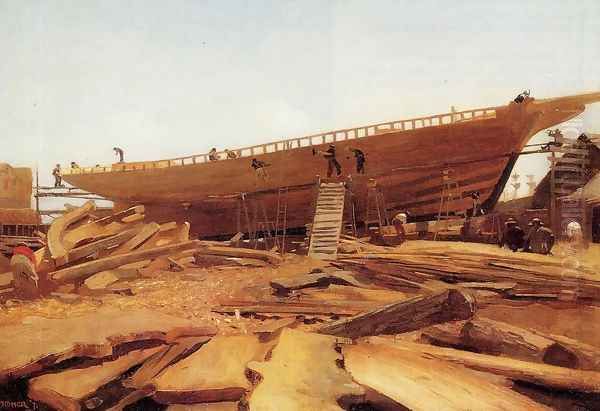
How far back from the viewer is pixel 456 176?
450 centimetres

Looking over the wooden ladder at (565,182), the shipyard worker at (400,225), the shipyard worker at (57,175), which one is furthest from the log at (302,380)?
the shipyard worker at (57,175)

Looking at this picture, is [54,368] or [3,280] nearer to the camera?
[54,368]

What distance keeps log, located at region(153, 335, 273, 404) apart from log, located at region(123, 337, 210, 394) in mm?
44

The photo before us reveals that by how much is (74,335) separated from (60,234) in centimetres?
216

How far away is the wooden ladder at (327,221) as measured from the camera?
4500mm

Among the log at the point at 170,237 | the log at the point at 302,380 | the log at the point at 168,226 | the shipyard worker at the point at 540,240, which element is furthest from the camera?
the log at the point at 168,226

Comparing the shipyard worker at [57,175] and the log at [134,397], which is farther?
the shipyard worker at [57,175]

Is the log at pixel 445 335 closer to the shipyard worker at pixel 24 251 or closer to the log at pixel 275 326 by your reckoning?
the log at pixel 275 326

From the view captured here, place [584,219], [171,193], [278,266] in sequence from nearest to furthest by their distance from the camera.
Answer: [584,219], [278,266], [171,193]

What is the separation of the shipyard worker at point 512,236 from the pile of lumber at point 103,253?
2.55 m

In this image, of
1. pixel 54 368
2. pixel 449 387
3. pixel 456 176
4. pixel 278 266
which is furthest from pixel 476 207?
pixel 54 368

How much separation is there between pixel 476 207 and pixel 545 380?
267cm

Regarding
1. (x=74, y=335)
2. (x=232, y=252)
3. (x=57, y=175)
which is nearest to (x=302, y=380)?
(x=74, y=335)

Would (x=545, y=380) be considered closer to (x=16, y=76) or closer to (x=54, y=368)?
(x=54, y=368)
